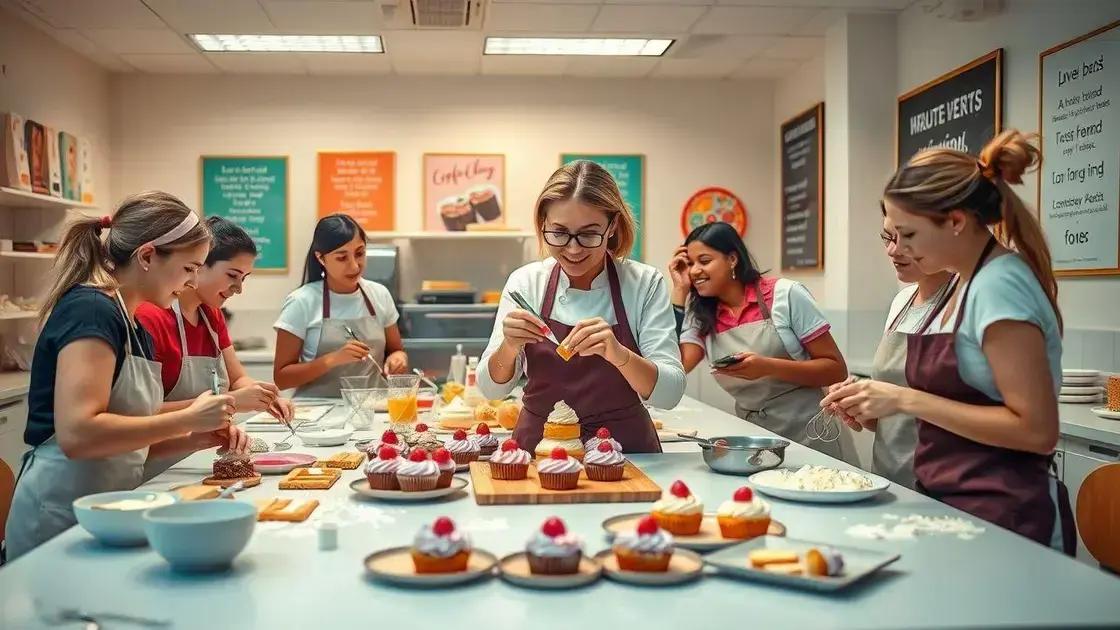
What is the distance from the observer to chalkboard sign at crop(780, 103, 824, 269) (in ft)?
20.1

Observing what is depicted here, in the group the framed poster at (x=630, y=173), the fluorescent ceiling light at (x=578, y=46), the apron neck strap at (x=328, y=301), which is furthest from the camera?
the framed poster at (x=630, y=173)

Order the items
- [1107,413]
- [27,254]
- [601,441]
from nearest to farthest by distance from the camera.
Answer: [601,441], [1107,413], [27,254]

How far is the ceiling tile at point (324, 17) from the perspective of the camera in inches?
201

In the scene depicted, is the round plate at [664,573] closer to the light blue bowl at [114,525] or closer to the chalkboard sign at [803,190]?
the light blue bowl at [114,525]

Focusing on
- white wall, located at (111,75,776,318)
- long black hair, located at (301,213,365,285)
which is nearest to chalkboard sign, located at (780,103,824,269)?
white wall, located at (111,75,776,318)

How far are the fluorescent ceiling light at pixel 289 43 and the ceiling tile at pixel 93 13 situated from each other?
0.40 metres

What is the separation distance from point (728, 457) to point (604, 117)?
4990 millimetres

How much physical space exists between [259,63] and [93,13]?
130 cm

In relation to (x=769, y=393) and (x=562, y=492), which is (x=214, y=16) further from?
(x=562, y=492)

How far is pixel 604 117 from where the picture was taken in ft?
22.9

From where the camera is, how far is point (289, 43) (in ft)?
19.7

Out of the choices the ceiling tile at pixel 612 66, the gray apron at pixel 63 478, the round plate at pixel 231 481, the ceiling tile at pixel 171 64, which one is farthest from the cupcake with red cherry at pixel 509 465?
the ceiling tile at pixel 171 64

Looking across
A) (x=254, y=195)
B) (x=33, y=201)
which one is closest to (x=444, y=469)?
(x=33, y=201)

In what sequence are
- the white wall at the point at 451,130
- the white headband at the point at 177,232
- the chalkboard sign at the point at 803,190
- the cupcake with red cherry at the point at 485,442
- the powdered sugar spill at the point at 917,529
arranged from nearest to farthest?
the powdered sugar spill at the point at 917,529, the white headband at the point at 177,232, the cupcake with red cherry at the point at 485,442, the chalkboard sign at the point at 803,190, the white wall at the point at 451,130
